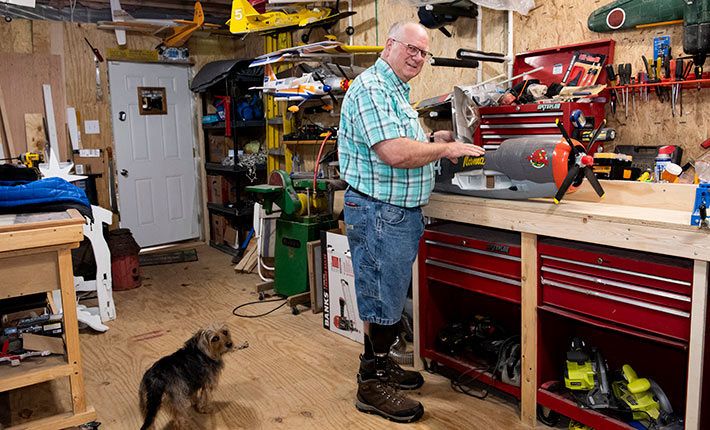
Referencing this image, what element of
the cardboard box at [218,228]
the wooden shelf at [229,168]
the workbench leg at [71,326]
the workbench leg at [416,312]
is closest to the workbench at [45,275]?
the workbench leg at [71,326]

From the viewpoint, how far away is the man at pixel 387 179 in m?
2.28

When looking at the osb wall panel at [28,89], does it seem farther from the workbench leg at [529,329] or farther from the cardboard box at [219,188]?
the workbench leg at [529,329]

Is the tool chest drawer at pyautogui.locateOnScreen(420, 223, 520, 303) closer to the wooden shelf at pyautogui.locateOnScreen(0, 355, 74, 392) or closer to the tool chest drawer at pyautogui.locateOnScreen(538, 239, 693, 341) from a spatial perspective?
the tool chest drawer at pyautogui.locateOnScreen(538, 239, 693, 341)

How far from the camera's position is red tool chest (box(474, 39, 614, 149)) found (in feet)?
8.65

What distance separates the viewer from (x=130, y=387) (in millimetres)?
2996

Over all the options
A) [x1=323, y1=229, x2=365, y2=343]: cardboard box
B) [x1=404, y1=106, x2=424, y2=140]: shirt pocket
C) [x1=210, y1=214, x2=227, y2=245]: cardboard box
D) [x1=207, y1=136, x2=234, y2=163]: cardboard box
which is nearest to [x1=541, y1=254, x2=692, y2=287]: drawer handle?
[x1=404, y1=106, x2=424, y2=140]: shirt pocket

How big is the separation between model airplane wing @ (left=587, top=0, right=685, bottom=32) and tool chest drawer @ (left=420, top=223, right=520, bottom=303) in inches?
44.7

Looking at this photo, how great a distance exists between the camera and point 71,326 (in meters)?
2.27

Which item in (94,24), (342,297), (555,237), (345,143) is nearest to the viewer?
(555,237)

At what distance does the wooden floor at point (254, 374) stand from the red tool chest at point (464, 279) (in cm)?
24

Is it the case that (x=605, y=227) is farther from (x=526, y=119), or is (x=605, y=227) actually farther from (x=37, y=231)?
(x=37, y=231)

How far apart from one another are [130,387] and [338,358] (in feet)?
3.71

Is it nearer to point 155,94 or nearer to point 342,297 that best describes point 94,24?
point 155,94

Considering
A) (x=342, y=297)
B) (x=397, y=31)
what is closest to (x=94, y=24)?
(x=342, y=297)
